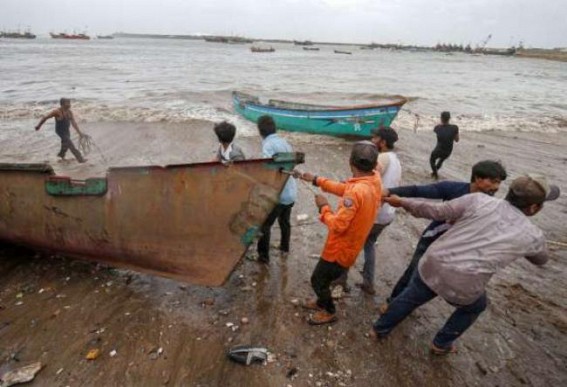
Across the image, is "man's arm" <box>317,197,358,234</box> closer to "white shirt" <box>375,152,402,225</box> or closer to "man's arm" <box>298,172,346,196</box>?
"man's arm" <box>298,172,346,196</box>

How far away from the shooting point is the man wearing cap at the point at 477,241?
2.28 m

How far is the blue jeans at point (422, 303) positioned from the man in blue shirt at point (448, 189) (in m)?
0.48

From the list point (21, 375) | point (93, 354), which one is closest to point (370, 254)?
point (93, 354)

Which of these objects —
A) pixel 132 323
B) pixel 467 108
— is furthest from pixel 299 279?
pixel 467 108

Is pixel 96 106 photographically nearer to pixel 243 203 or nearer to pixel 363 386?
pixel 243 203

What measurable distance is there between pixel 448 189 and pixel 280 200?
64.1 inches

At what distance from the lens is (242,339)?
3.31m

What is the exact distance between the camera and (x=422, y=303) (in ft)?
9.46

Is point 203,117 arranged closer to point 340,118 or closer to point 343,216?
point 340,118

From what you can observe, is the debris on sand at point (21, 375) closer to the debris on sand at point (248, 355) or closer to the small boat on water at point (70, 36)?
the debris on sand at point (248, 355)

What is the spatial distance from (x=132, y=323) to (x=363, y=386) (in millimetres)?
2134

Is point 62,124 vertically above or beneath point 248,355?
above

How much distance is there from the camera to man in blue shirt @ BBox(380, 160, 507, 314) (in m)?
2.65

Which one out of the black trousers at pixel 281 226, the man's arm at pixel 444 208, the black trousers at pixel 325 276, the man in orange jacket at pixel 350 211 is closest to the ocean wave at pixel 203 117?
the black trousers at pixel 281 226
